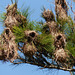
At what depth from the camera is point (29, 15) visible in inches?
74.4

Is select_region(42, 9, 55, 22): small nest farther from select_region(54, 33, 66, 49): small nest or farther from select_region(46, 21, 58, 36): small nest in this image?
select_region(54, 33, 66, 49): small nest

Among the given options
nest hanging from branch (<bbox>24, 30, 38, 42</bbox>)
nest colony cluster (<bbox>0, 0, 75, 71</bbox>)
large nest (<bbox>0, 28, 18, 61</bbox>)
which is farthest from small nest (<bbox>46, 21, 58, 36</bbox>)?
large nest (<bbox>0, 28, 18, 61</bbox>)

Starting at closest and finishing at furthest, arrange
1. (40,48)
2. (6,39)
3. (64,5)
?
(6,39) < (40,48) < (64,5)

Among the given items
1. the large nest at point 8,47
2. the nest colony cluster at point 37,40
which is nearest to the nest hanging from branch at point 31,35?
the nest colony cluster at point 37,40

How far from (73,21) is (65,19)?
2.8 inches

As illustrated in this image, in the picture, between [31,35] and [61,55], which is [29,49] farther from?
[61,55]

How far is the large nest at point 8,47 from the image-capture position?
1.53 m

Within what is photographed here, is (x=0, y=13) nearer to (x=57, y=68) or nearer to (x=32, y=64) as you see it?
(x=32, y=64)

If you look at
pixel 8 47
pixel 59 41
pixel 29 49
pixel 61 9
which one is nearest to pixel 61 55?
pixel 59 41

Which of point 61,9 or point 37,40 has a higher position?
point 61,9

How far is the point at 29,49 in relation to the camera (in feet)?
5.09

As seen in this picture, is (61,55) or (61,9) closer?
(61,55)

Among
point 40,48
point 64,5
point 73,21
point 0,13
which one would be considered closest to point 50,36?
point 40,48

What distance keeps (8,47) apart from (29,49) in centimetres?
14
